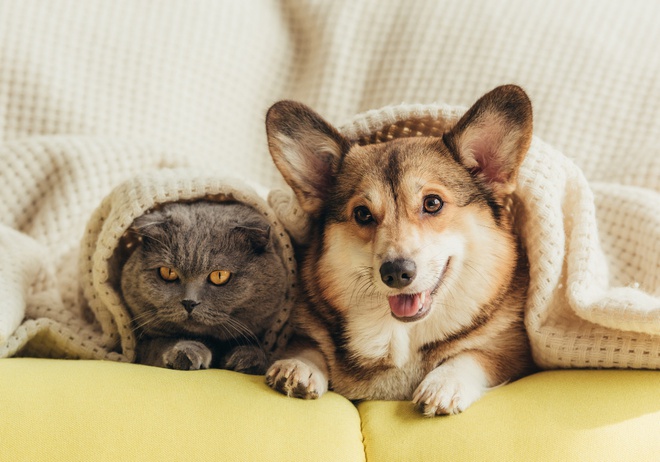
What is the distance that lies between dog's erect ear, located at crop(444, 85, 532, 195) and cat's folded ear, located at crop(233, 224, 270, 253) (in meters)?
0.50

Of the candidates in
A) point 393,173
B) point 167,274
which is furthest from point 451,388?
point 167,274

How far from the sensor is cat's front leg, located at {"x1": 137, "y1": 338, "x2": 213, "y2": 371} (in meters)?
1.57

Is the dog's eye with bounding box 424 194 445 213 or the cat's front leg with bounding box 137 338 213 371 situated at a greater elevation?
the dog's eye with bounding box 424 194 445 213

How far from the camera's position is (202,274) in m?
1.64

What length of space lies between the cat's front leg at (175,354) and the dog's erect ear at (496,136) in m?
0.76

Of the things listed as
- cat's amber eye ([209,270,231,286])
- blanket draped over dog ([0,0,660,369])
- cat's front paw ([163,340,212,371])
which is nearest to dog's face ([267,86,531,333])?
blanket draped over dog ([0,0,660,369])

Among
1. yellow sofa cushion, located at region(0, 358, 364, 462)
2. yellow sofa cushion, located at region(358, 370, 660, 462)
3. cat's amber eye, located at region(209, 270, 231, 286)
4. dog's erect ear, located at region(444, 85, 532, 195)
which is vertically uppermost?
dog's erect ear, located at region(444, 85, 532, 195)

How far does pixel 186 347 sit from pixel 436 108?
85cm

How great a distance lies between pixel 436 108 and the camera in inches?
66.1

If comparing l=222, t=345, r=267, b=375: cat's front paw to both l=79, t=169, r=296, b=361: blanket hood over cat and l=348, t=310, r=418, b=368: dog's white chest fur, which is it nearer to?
l=79, t=169, r=296, b=361: blanket hood over cat

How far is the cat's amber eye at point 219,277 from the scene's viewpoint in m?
1.65

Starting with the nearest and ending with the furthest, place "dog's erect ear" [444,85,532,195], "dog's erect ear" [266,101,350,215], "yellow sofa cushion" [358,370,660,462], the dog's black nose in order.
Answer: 1. "yellow sofa cushion" [358,370,660,462]
2. the dog's black nose
3. "dog's erect ear" [444,85,532,195]
4. "dog's erect ear" [266,101,350,215]

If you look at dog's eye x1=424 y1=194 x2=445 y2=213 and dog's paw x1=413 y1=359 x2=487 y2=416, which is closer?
dog's paw x1=413 y1=359 x2=487 y2=416

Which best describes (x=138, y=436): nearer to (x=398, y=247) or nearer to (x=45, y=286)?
(x=398, y=247)
